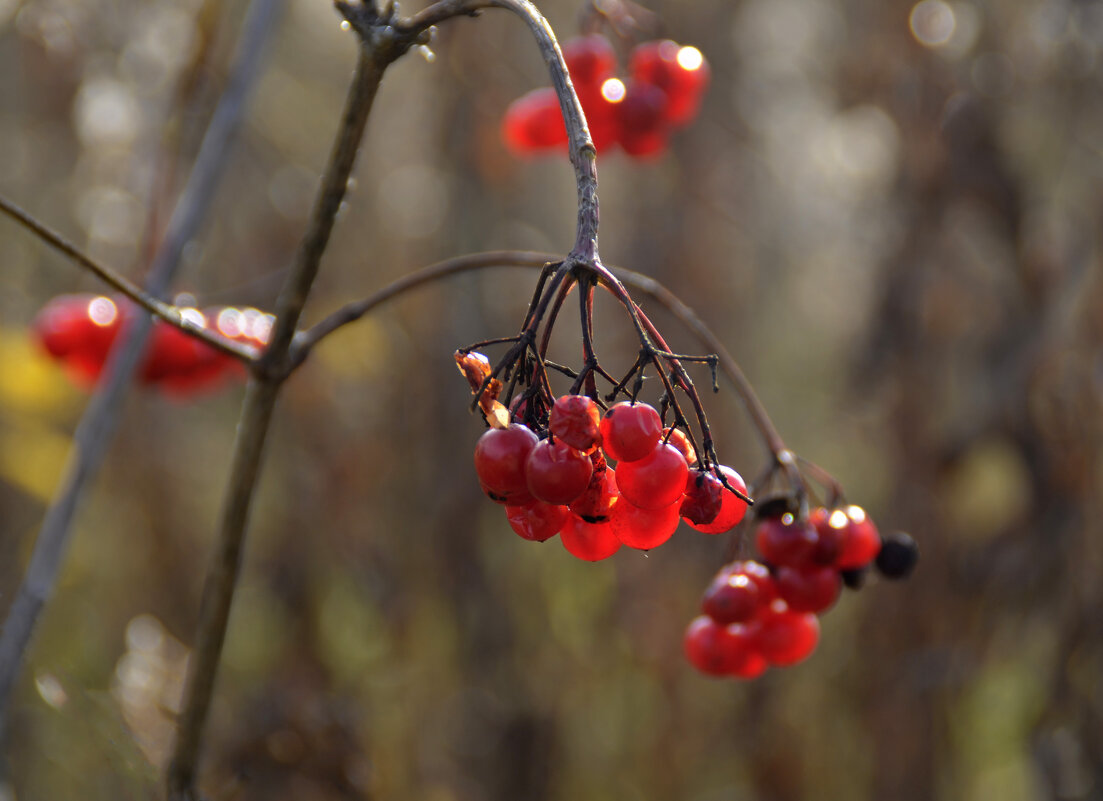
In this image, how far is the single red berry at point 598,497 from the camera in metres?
0.82

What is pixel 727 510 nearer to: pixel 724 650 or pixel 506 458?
pixel 506 458

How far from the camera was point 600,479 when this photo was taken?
2.72 feet

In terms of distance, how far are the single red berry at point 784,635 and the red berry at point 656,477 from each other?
58cm

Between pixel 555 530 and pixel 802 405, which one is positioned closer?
pixel 555 530

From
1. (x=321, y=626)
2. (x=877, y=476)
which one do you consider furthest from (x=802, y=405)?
(x=321, y=626)

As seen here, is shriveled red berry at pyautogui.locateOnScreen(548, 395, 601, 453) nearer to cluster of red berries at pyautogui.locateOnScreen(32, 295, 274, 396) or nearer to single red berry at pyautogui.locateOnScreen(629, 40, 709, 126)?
single red berry at pyautogui.locateOnScreen(629, 40, 709, 126)

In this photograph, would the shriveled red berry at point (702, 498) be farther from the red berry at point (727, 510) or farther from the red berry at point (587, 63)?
the red berry at point (587, 63)

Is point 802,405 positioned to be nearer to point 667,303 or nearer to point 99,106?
point 99,106

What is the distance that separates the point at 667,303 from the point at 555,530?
474mm

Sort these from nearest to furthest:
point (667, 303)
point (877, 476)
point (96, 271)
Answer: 1. point (96, 271)
2. point (667, 303)
3. point (877, 476)

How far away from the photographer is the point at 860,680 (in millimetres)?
2779

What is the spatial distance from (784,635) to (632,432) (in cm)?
65

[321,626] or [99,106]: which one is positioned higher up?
[99,106]

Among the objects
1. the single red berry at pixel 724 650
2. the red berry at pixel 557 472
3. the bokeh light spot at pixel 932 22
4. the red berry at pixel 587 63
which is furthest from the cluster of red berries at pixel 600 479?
the bokeh light spot at pixel 932 22
